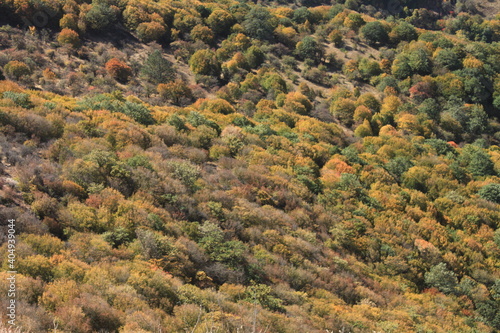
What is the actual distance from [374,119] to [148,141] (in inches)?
1307

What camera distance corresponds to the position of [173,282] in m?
12.4

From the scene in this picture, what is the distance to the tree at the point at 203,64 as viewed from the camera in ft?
163

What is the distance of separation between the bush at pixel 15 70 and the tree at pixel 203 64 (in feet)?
71.3

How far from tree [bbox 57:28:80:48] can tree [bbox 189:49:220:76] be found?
15.1m

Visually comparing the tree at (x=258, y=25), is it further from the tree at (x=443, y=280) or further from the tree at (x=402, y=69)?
the tree at (x=443, y=280)

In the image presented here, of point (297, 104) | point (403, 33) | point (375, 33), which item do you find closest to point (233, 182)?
point (297, 104)

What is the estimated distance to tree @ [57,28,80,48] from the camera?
44812 millimetres

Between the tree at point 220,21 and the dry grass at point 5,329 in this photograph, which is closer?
the dry grass at point 5,329

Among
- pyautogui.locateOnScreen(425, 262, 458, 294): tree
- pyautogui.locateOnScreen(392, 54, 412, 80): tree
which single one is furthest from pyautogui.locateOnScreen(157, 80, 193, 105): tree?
pyautogui.locateOnScreen(392, 54, 412, 80): tree

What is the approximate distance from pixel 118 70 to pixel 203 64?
12200 mm

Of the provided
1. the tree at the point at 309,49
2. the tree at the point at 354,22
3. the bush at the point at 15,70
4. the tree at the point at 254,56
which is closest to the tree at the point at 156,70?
the bush at the point at 15,70

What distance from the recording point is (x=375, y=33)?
6619 centimetres

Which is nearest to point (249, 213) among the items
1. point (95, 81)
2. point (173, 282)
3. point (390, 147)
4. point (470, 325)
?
point (173, 282)

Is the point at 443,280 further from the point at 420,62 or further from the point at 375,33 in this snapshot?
the point at 375,33
